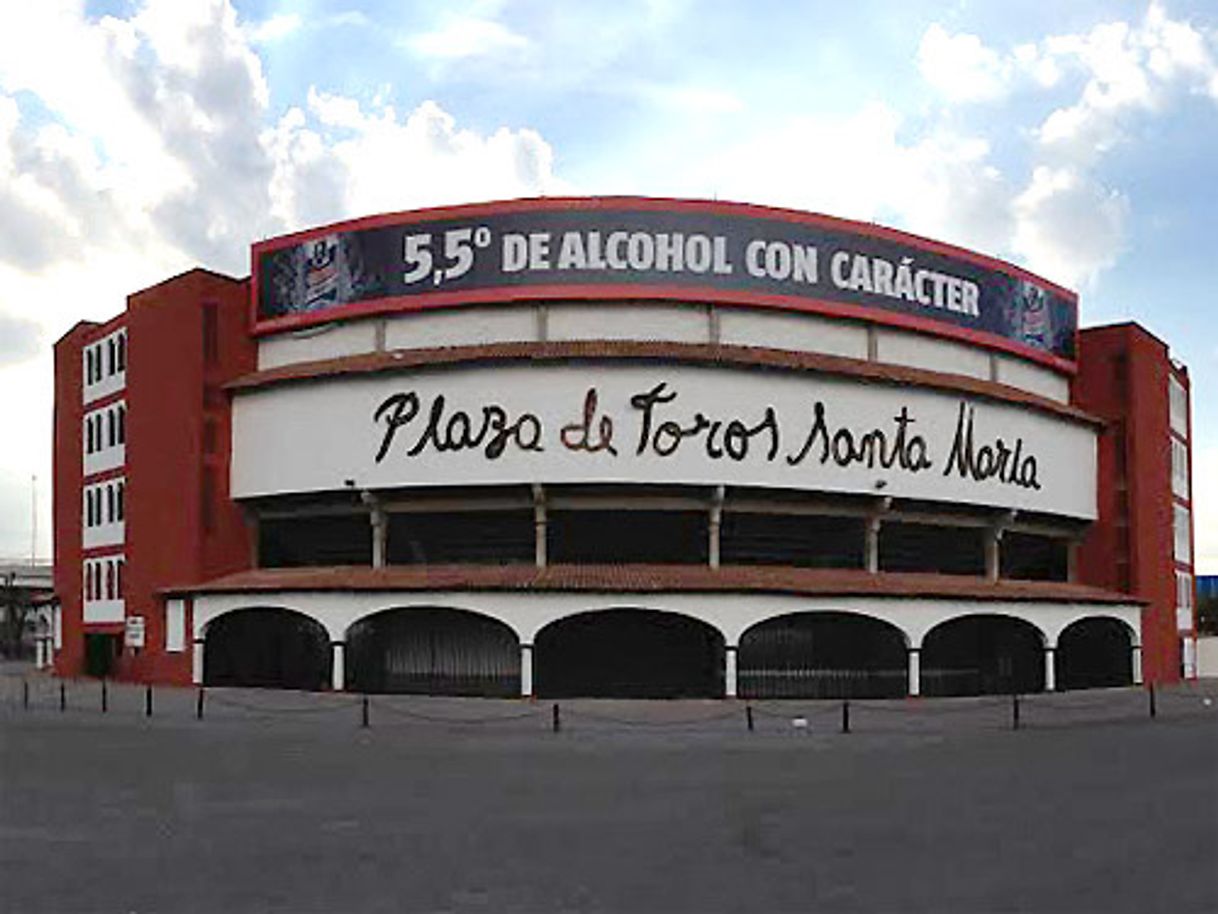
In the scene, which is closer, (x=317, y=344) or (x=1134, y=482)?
(x=317, y=344)

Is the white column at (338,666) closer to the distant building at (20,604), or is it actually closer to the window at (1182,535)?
the window at (1182,535)

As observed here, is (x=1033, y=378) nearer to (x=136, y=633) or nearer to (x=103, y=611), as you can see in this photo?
(x=136, y=633)

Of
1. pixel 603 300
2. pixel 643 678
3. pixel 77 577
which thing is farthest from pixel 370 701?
pixel 77 577

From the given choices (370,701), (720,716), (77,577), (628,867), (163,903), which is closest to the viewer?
(163,903)

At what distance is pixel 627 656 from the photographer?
144 feet

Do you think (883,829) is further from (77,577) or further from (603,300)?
(77,577)

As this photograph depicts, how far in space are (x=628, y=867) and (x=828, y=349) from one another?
37366 mm

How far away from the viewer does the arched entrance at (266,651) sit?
157ft

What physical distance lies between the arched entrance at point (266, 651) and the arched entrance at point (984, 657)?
938 inches

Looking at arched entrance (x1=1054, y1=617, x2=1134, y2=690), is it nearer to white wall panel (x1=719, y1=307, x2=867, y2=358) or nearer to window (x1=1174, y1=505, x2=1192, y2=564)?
window (x1=1174, y1=505, x2=1192, y2=564)

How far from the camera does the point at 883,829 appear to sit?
1582 centimetres

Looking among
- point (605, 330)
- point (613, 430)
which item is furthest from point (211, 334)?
point (613, 430)

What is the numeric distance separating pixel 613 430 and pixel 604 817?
26129mm

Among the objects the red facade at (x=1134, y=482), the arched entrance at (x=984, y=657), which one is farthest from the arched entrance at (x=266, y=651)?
the red facade at (x=1134, y=482)
